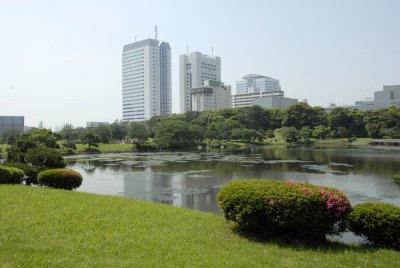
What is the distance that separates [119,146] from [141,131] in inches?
348

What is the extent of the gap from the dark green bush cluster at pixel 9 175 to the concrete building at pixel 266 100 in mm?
142417

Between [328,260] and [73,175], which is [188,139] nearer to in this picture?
[73,175]

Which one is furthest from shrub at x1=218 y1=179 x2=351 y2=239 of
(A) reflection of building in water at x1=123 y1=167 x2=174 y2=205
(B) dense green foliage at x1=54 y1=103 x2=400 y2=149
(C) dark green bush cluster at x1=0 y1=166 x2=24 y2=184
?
(B) dense green foliage at x1=54 y1=103 x2=400 y2=149

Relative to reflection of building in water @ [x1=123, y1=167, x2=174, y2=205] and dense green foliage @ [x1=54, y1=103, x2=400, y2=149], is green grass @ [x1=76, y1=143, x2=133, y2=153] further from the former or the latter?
reflection of building in water @ [x1=123, y1=167, x2=174, y2=205]

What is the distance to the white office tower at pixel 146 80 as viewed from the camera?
168 m

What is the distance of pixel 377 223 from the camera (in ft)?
24.8

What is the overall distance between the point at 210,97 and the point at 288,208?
16128cm

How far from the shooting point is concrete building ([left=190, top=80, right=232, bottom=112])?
542ft

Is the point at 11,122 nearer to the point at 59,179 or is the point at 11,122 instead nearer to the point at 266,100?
the point at 266,100

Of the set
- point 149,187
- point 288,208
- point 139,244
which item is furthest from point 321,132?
point 139,244

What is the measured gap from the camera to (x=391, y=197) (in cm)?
2028

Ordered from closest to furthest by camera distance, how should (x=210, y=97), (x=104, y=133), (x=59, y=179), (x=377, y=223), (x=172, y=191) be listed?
(x=377, y=223) → (x=59, y=179) → (x=172, y=191) → (x=104, y=133) → (x=210, y=97)

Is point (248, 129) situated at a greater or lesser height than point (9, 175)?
greater

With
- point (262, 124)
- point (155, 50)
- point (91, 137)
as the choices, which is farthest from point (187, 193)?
point (155, 50)
